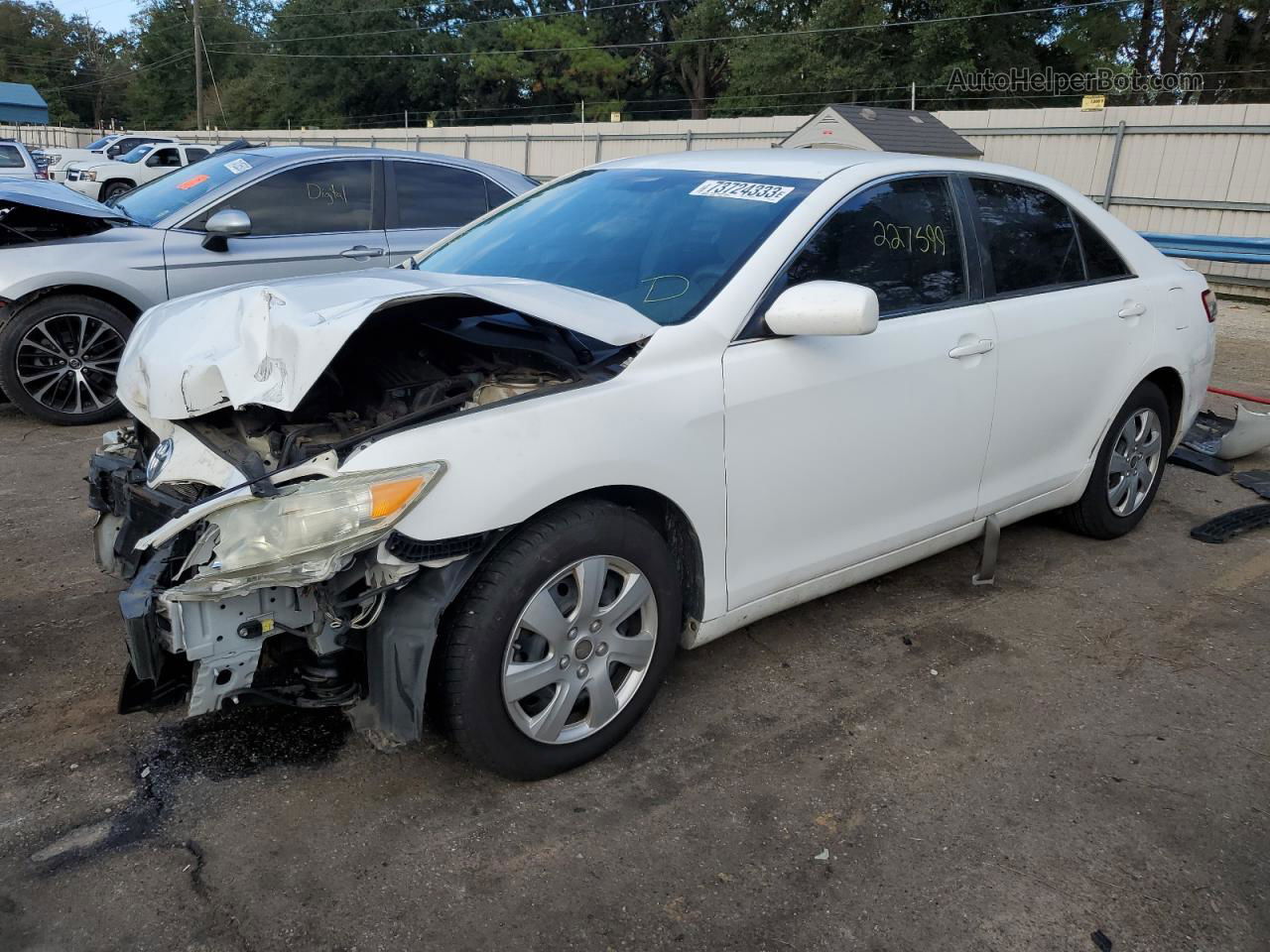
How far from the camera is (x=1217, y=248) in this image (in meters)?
13.0

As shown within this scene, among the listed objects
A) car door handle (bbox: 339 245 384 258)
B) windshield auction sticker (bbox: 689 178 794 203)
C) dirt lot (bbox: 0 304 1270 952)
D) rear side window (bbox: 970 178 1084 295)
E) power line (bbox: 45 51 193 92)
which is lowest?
dirt lot (bbox: 0 304 1270 952)

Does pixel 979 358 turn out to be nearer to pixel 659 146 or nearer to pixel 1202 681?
pixel 1202 681

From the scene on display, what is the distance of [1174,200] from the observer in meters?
14.9

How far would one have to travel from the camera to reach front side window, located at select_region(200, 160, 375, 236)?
6609 mm

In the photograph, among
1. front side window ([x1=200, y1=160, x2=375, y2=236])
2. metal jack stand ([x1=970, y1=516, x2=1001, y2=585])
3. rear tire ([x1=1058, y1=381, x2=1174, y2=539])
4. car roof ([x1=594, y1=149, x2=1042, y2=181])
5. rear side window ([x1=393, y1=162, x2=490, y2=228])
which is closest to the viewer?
car roof ([x1=594, y1=149, x2=1042, y2=181])

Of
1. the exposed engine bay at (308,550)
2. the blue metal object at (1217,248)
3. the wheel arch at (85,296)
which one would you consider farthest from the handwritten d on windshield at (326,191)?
the blue metal object at (1217,248)

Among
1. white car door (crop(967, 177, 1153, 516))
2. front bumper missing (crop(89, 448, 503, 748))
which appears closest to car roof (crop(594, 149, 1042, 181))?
white car door (crop(967, 177, 1153, 516))

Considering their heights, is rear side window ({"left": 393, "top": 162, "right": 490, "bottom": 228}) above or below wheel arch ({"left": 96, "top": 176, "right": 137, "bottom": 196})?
above

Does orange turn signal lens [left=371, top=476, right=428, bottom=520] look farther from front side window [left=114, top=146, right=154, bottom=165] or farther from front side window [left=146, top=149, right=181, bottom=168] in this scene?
front side window [left=114, top=146, right=154, bottom=165]

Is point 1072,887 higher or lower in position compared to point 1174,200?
lower

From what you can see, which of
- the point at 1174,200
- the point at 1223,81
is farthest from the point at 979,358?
the point at 1223,81

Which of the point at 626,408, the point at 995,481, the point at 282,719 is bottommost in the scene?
the point at 282,719

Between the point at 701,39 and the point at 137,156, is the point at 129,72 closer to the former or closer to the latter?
the point at 701,39

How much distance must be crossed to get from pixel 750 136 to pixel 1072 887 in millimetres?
18798
